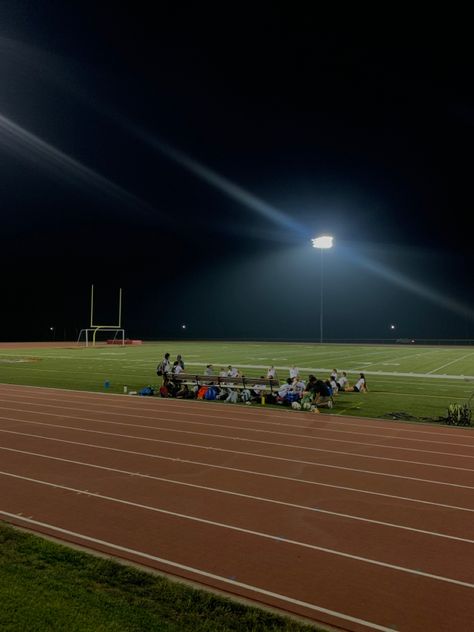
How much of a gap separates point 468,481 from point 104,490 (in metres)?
5.30

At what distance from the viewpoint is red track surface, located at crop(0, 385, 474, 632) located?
4.53 metres

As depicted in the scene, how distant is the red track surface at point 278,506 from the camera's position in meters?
4.53

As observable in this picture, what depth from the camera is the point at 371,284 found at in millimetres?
77062

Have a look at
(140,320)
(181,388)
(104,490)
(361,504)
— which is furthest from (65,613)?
(140,320)

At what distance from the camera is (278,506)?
655 cm

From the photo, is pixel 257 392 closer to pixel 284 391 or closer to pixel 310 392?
pixel 284 391

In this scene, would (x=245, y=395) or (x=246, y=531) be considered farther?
(x=245, y=395)

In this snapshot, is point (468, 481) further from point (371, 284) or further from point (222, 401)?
point (371, 284)

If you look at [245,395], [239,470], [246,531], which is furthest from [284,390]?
[246,531]

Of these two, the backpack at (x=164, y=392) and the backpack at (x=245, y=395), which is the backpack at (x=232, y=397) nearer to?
the backpack at (x=245, y=395)

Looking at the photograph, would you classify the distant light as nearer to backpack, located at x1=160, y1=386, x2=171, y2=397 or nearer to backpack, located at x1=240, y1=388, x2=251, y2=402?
backpack, located at x1=160, y1=386, x2=171, y2=397

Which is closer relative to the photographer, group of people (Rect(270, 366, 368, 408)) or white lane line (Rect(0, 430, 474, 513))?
white lane line (Rect(0, 430, 474, 513))

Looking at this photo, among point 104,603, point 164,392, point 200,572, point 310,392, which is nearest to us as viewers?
point 104,603

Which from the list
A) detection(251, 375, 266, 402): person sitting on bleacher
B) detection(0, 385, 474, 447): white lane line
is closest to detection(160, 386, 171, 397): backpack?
detection(0, 385, 474, 447): white lane line
